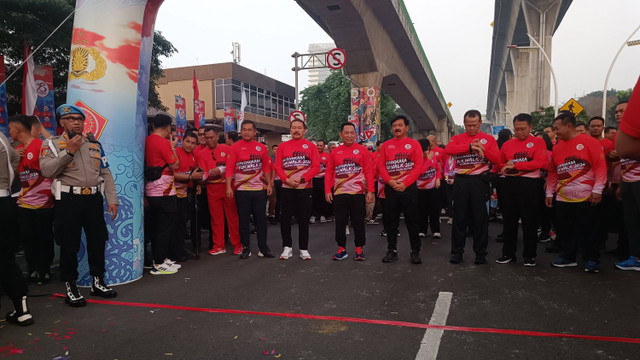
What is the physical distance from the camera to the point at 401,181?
615cm

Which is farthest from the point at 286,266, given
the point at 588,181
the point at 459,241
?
the point at 588,181

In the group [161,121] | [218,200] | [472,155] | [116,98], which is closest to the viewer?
[116,98]

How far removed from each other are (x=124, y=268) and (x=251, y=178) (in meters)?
2.27

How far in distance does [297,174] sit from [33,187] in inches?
141

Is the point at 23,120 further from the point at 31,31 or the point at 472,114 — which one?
the point at 31,31

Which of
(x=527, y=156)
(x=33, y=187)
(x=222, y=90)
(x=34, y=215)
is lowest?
(x=34, y=215)

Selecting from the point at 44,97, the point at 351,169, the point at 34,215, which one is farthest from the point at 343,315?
the point at 44,97

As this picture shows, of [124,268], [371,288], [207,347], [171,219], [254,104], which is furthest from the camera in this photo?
[254,104]

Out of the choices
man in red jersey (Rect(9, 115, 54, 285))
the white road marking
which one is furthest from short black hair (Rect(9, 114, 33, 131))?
the white road marking

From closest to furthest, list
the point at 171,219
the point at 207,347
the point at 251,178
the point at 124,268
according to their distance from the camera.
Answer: the point at 207,347 → the point at 124,268 → the point at 171,219 → the point at 251,178

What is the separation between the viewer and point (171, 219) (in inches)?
235

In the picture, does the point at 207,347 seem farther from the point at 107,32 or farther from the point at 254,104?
the point at 254,104

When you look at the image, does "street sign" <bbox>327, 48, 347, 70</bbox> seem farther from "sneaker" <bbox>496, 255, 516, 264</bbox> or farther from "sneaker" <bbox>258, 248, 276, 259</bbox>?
"sneaker" <bbox>496, 255, 516, 264</bbox>

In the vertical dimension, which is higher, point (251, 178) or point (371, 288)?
point (251, 178)
